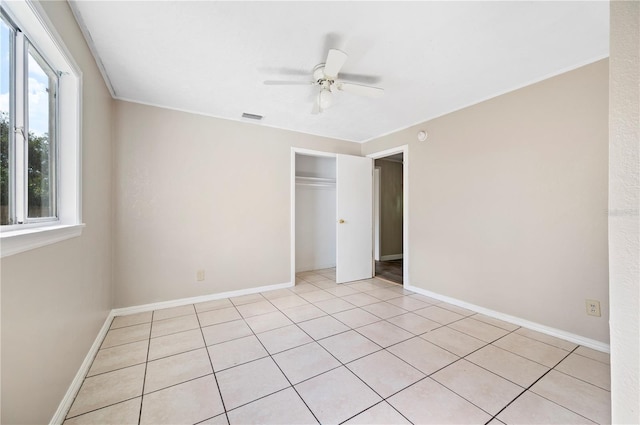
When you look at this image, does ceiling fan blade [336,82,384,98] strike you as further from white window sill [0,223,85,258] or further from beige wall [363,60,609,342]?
white window sill [0,223,85,258]

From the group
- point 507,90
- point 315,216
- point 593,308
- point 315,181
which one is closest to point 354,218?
point 315,216

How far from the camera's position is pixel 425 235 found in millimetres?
3371

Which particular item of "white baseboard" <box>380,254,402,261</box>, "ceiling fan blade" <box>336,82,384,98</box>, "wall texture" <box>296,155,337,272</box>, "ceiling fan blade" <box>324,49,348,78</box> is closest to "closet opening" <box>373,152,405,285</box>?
"white baseboard" <box>380,254,402,261</box>

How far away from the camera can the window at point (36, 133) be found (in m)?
1.11

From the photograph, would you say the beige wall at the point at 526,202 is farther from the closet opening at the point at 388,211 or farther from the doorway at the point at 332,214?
the closet opening at the point at 388,211

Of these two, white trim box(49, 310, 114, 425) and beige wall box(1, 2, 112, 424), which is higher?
beige wall box(1, 2, 112, 424)

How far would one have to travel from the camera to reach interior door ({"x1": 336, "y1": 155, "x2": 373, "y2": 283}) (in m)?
3.95

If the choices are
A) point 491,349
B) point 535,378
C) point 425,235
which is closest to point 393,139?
point 425,235

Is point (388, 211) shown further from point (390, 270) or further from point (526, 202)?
point (526, 202)

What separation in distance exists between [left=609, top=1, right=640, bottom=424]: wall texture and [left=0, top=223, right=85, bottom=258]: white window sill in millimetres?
1841

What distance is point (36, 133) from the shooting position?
4.43 ft

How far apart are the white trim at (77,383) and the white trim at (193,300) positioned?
450 millimetres

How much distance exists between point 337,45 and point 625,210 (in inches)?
73.1

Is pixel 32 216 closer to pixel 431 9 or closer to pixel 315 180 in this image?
pixel 431 9
